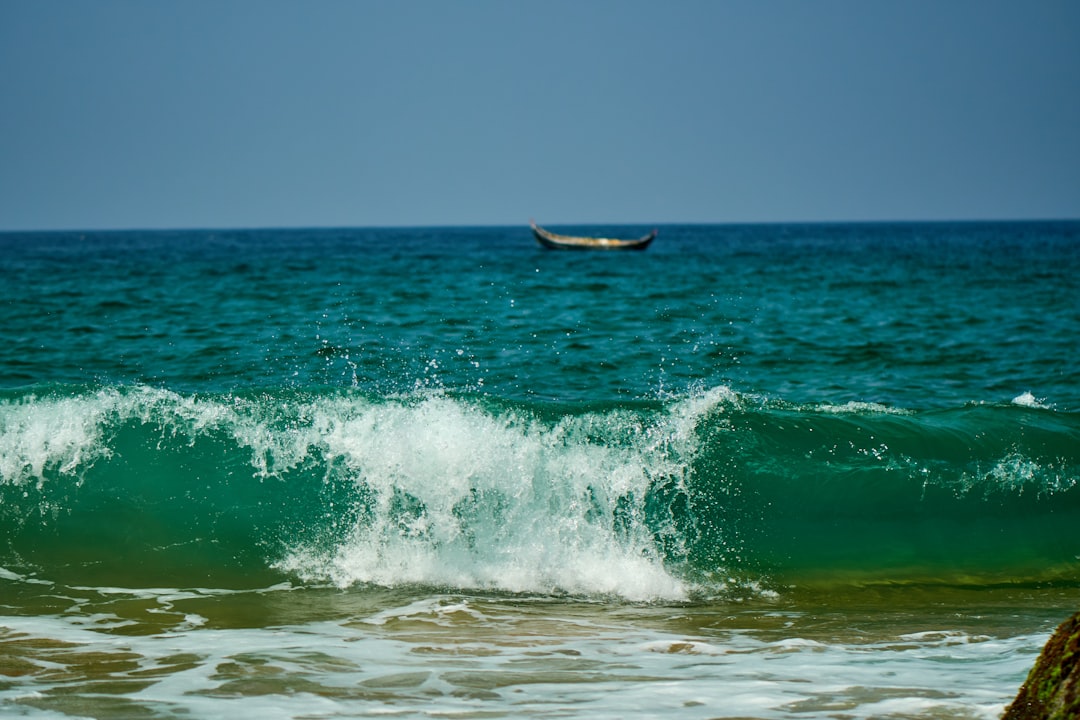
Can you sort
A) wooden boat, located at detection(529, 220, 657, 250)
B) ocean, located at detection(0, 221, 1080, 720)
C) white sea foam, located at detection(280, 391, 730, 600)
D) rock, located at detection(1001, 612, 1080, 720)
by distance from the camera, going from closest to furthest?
rock, located at detection(1001, 612, 1080, 720) < ocean, located at detection(0, 221, 1080, 720) < white sea foam, located at detection(280, 391, 730, 600) < wooden boat, located at detection(529, 220, 657, 250)

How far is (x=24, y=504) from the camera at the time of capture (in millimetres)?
9508

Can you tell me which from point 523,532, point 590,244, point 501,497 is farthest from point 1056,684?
point 590,244

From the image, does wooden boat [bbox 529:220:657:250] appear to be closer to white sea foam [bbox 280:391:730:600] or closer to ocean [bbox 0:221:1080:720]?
ocean [bbox 0:221:1080:720]

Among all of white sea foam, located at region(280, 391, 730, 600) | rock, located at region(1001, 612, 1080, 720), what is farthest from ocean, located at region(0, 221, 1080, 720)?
rock, located at region(1001, 612, 1080, 720)

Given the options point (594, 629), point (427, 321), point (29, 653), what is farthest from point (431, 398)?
point (427, 321)

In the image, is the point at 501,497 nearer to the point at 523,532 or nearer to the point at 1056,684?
the point at 523,532

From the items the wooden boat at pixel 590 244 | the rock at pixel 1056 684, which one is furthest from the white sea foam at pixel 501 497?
the wooden boat at pixel 590 244

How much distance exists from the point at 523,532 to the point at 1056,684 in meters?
4.97

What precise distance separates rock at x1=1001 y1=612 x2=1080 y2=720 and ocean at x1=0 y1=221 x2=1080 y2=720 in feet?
2.67

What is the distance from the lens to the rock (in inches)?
154

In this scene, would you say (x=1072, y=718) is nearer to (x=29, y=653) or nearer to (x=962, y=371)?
(x=29, y=653)

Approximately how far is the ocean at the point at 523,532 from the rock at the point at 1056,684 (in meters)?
0.81

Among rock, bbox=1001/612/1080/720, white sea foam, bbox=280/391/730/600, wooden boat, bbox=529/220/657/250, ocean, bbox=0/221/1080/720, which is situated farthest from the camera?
wooden boat, bbox=529/220/657/250

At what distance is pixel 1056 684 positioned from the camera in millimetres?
4051
